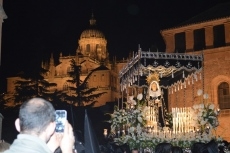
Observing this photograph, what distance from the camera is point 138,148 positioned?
13430mm

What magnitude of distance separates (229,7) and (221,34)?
145 inches

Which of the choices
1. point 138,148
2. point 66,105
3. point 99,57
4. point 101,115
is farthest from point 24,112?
point 99,57

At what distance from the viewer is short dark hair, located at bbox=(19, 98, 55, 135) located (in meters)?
2.39

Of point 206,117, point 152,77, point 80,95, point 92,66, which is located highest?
point 92,66

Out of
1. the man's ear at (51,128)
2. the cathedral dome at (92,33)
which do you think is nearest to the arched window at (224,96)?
the man's ear at (51,128)

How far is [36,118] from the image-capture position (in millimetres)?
2387

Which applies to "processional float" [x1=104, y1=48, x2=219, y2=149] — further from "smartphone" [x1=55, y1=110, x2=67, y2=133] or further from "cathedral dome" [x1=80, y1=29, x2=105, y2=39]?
"cathedral dome" [x1=80, y1=29, x2=105, y2=39]

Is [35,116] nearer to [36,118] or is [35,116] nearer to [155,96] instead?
[36,118]

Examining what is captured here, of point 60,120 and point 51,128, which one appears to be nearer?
point 51,128

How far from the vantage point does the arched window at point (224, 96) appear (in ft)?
91.1

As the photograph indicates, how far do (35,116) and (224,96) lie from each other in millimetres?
26947

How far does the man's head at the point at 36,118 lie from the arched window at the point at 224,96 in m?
26.7

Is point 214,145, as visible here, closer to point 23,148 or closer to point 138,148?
point 138,148

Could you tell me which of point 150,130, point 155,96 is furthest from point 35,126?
point 155,96
